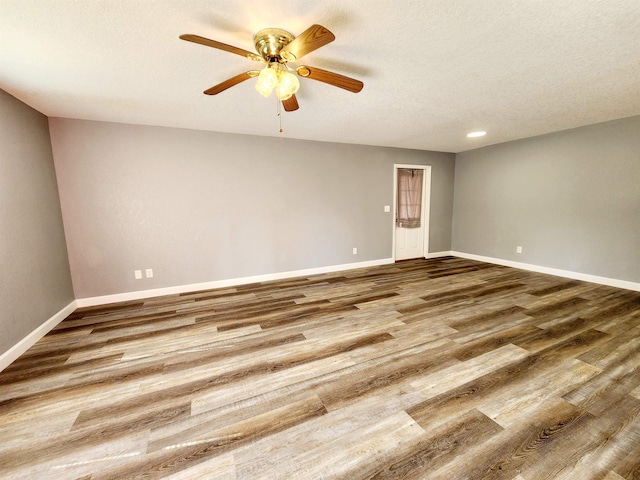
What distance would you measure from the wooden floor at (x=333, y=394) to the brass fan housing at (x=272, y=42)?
228 cm

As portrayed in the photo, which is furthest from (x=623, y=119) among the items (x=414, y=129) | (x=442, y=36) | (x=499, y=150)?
(x=442, y=36)

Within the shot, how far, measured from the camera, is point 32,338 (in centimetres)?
249

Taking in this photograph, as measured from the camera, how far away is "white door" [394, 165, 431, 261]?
5.50 metres

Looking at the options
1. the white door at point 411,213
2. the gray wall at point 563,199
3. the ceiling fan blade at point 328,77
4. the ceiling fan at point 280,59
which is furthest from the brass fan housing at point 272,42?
the gray wall at point 563,199

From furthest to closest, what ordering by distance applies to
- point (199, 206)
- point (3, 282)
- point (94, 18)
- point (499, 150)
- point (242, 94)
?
point (499, 150) < point (199, 206) < point (242, 94) < point (3, 282) < point (94, 18)

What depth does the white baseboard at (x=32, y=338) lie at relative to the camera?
216cm

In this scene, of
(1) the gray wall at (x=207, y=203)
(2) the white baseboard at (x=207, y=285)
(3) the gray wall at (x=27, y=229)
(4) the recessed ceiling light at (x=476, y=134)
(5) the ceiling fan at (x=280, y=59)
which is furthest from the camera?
(4) the recessed ceiling light at (x=476, y=134)

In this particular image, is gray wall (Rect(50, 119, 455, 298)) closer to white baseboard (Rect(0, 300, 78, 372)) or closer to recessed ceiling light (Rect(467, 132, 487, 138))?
white baseboard (Rect(0, 300, 78, 372))

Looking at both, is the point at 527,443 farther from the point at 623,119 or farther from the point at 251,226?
the point at 623,119

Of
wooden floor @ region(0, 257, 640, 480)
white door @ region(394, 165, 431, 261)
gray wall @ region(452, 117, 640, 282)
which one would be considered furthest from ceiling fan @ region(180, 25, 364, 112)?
gray wall @ region(452, 117, 640, 282)

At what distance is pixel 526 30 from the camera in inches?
66.6

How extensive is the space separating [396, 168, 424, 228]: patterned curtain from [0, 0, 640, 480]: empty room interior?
1.54 ft

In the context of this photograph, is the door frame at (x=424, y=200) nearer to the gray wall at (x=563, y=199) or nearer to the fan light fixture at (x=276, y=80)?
the gray wall at (x=563, y=199)

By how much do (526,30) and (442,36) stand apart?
529mm
